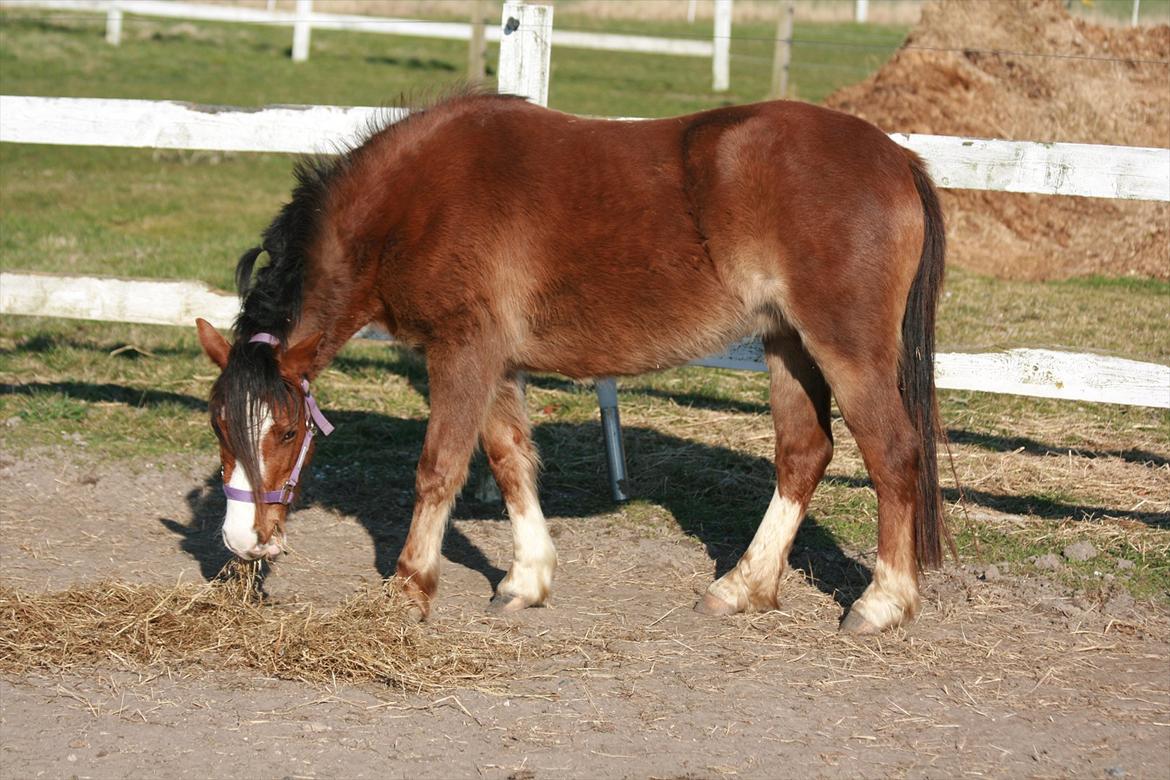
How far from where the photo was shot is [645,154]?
441 centimetres

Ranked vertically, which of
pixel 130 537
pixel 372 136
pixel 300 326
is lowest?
pixel 130 537

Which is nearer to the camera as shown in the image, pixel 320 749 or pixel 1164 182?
pixel 320 749

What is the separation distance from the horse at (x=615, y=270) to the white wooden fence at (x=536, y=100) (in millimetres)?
590

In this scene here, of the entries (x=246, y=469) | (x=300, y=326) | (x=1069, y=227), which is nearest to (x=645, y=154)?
(x=300, y=326)

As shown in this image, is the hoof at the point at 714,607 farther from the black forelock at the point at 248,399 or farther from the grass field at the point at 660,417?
the black forelock at the point at 248,399

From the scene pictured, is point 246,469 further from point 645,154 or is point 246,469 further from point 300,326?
point 645,154

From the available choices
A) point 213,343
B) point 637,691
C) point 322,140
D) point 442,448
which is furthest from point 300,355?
point 322,140

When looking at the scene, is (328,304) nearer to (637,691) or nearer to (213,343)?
(213,343)

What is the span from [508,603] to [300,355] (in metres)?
1.22

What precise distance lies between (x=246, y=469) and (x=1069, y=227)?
866 centimetres

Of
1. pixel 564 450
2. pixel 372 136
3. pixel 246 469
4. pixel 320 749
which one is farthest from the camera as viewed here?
pixel 564 450

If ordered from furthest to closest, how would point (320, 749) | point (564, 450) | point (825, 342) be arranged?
point (564, 450) < point (825, 342) < point (320, 749)

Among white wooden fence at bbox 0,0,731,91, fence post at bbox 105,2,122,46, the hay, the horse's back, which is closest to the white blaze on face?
the hay

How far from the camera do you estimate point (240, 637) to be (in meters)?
4.11
